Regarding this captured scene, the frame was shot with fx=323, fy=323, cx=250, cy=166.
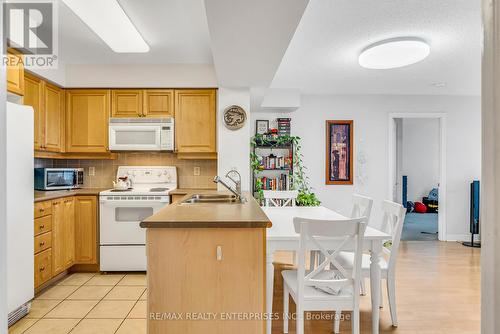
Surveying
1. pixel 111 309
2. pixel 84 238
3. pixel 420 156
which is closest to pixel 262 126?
pixel 84 238

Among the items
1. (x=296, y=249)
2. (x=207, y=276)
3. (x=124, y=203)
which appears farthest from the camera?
(x=124, y=203)

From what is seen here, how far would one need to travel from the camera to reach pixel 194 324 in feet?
5.72

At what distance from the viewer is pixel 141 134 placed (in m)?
3.87

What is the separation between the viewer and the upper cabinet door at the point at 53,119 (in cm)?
355

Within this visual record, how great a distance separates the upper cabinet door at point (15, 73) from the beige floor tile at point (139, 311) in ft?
7.00

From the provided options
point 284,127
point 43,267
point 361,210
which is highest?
point 284,127

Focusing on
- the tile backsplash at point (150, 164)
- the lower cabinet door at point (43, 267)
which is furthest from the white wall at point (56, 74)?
the lower cabinet door at point (43, 267)

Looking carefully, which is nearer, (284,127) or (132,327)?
(132,327)

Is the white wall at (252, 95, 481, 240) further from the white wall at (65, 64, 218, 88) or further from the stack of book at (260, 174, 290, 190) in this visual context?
the white wall at (65, 64, 218, 88)

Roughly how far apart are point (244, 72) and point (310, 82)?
5.83 ft

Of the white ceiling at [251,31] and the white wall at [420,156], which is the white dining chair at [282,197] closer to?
the white ceiling at [251,31]

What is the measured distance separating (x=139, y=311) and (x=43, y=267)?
1.10m

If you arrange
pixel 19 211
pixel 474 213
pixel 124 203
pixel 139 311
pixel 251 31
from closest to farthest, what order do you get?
1. pixel 251 31
2. pixel 19 211
3. pixel 139 311
4. pixel 124 203
5. pixel 474 213

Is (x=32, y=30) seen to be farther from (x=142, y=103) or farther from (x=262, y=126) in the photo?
(x=262, y=126)
